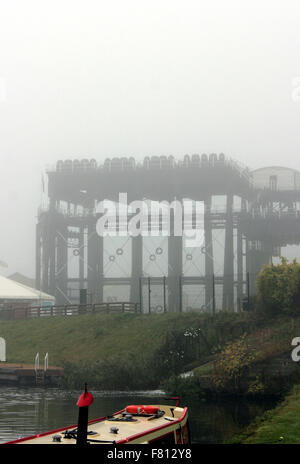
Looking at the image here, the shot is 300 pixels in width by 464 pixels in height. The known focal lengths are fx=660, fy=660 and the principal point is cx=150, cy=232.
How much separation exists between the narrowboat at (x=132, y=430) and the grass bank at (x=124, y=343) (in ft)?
75.7

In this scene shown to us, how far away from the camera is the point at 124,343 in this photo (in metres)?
45.1

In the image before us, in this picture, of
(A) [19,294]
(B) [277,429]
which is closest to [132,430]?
(B) [277,429]

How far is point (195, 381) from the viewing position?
112ft

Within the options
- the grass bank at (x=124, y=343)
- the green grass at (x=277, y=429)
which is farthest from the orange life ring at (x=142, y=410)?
the grass bank at (x=124, y=343)

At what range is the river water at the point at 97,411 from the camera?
79.7ft

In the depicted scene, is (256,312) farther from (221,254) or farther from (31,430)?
(221,254)

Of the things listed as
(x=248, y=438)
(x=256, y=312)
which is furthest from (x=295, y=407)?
(x=256, y=312)

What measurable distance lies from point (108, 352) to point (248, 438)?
2571 centimetres

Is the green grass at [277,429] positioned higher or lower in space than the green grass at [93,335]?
higher

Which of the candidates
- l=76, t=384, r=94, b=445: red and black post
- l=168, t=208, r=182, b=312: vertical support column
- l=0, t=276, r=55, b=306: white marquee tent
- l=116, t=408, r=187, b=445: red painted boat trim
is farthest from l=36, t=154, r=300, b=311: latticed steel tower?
l=76, t=384, r=94, b=445: red and black post

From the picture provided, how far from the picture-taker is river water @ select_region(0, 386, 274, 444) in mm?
24286

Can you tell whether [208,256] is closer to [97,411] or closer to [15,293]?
[15,293]

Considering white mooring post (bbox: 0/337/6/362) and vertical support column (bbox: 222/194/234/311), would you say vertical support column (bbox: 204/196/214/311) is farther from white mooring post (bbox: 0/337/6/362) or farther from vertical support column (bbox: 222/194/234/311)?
white mooring post (bbox: 0/337/6/362)

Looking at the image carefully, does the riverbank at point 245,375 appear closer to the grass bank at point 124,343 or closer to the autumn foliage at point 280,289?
the grass bank at point 124,343
